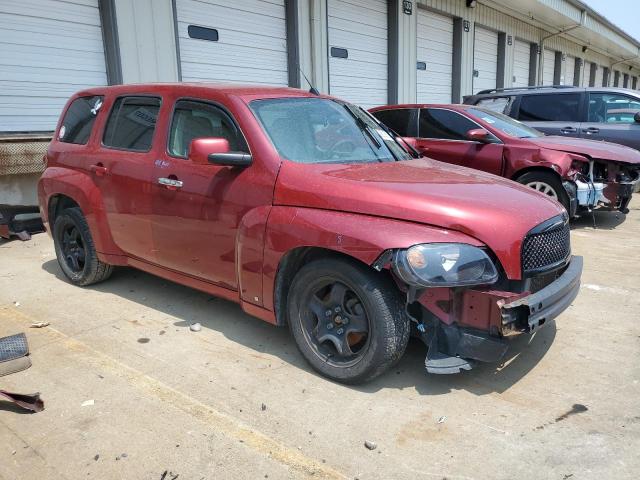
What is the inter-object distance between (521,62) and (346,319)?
21.4m

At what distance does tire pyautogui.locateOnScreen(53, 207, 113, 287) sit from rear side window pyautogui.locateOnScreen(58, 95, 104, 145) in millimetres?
678

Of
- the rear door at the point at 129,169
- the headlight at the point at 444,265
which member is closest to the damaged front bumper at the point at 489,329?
the headlight at the point at 444,265

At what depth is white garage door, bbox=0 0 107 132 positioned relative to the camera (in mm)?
7453

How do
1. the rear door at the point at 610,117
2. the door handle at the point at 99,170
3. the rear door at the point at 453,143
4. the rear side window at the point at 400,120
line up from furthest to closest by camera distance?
the rear door at the point at 610,117 < the rear side window at the point at 400,120 < the rear door at the point at 453,143 < the door handle at the point at 99,170

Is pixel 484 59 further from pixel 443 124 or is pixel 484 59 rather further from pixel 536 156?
pixel 536 156

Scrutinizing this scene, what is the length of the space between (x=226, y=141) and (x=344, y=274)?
47.1 inches

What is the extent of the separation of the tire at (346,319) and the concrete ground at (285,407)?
0.59ft

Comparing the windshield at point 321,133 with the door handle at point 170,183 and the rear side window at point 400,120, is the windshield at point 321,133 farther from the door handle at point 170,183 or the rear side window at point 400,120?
the rear side window at point 400,120

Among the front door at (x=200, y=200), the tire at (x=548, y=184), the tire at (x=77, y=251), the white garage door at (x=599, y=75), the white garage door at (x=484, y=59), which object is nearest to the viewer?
→ the front door at (x=200, y=200)

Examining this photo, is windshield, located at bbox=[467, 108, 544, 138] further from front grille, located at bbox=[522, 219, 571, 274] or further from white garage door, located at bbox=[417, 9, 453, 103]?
white garage door, located at bbox=[417, 9, 453, 103]

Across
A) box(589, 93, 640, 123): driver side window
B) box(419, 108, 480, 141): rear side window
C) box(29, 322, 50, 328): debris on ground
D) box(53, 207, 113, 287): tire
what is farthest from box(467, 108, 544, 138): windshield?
box(29, 322, 50, 328): debris on ground

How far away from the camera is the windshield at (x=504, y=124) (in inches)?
298

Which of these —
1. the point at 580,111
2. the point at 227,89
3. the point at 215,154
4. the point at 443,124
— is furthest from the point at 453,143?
the point at 215,154

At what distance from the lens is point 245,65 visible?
10469 mm
